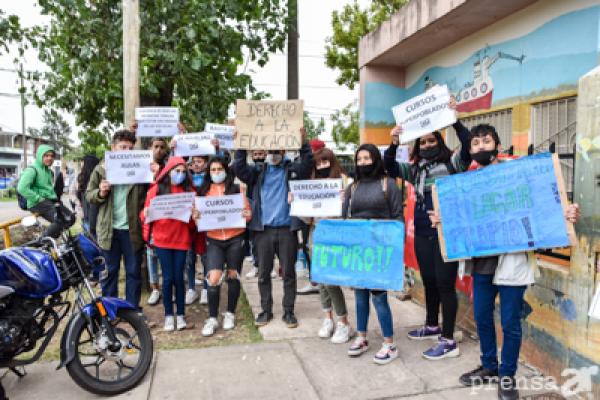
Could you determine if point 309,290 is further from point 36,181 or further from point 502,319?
point 36,181

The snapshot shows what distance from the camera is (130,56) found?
17.4ft

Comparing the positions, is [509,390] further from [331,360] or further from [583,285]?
[331,360]

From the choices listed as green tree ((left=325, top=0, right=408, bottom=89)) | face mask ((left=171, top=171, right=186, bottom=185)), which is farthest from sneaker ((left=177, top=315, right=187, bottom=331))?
green tree ((left=325, top=0, right=408, bottom=89))

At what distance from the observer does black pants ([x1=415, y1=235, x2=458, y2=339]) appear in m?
3.76

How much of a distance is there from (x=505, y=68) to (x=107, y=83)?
18.3 feet

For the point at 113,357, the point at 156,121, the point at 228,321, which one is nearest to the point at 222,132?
the point at 156,121

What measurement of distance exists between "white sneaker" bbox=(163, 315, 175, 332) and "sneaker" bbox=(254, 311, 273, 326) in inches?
33.8

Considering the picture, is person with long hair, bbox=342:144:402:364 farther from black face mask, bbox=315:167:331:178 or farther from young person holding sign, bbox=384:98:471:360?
black face mask, bbox=315:167:331:178

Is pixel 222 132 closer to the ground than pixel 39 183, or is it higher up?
higher up

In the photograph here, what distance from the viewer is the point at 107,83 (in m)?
6.64

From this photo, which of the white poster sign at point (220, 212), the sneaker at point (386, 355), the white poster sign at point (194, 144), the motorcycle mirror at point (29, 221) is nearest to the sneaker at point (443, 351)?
the sneaker at point (386, 355)

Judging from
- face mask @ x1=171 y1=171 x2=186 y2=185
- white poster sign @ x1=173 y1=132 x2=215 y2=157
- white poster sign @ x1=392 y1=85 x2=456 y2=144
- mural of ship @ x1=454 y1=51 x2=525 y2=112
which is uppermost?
mural of ship @ x1=454 y1=51 x2=525 y2=112

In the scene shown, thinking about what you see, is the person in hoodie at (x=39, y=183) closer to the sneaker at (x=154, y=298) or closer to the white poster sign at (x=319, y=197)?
the sneaker at (x=154, y=298)

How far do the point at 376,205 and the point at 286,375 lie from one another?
1585mm
